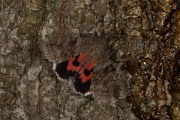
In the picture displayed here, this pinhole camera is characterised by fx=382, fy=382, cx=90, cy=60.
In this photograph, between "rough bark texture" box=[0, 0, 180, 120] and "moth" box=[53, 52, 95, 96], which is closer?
"rough bark texture" box=[0, 0, 180, 120]

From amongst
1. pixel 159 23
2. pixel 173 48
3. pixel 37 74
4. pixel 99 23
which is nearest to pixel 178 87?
pixel 173 48

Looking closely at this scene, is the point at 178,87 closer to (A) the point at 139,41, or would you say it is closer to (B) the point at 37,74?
(A) the point at 139,41

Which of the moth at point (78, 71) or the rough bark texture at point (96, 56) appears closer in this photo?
the rough bark texture at point (96, 56)
